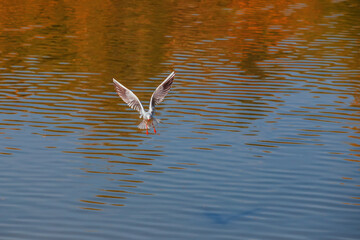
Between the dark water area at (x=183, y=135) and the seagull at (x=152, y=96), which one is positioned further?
the seagull at (x=152, y=96)

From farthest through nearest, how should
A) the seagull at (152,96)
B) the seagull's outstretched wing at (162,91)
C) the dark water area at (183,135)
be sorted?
1. the seagull's outstretched wing at (162,91)
2. the seagull at (152,96)
3. the dark water area at (183,135)

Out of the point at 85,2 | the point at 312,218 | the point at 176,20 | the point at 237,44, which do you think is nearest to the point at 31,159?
the point at 312,218

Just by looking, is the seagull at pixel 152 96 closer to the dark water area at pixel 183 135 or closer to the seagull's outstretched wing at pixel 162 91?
the seagull's outstretched wing at pixel 162 91

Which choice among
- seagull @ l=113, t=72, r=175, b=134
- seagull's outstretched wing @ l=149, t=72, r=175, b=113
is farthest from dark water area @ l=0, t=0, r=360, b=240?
seagull's outstretched wing @ l=149, t=72, r=175, b=113

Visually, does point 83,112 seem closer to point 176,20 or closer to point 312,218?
point 312,218

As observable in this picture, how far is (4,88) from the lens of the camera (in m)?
20.6

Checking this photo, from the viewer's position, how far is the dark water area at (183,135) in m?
11.6

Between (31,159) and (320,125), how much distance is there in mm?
7528

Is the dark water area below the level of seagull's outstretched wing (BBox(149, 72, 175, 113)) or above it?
below

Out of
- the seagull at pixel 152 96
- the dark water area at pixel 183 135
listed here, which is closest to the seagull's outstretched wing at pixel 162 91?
the seagull at pixel 152 96

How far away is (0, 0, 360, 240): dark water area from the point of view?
37.9ft

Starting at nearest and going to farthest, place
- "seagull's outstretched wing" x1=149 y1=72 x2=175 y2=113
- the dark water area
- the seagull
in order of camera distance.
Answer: the dark water area < the seagull < "seagull's outstretched wing" x1=149 y1=72 x2=175 y2=113

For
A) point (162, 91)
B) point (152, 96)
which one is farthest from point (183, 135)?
point (152, 96)

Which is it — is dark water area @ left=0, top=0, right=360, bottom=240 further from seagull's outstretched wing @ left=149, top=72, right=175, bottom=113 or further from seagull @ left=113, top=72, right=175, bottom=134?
seagull's outstretched wing @ left=149, top=72, right=175, bottom=113
